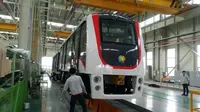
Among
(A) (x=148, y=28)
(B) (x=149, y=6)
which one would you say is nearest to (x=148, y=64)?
(A) (x=148, y=28)

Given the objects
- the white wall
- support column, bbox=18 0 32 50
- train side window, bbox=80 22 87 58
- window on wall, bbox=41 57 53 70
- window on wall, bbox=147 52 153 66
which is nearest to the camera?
train side window, bbox=80 22 87 58

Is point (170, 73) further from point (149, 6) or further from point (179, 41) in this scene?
point (149, 6)

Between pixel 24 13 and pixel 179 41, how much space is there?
1373cm

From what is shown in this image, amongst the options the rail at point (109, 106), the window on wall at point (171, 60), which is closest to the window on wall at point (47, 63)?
the window on wall at point (171, 60)

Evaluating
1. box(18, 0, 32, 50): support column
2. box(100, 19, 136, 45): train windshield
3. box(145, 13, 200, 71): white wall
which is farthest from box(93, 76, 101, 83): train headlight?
box(145, 13, 200, 71): white wall

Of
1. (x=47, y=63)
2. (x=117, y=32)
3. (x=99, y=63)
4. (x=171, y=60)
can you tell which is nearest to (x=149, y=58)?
(x=171, y=60)

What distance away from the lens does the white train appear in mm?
5727

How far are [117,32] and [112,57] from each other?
3.17 ft

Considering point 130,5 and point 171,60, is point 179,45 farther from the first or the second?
point 130,5

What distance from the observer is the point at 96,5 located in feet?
28.8

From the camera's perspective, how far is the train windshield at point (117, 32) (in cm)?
619

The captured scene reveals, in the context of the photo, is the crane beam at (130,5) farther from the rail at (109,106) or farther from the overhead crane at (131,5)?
the rail at (109,106)

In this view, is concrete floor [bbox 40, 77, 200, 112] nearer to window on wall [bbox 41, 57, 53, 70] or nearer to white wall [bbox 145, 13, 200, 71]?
white wall [bbox 145, 13, 200, 71]

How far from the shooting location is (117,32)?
6.41 metres
